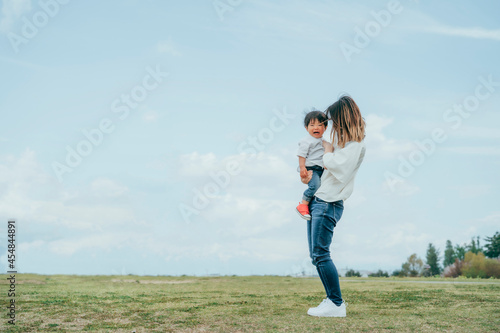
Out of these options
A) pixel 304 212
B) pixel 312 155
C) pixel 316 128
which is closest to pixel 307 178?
pixel 312 155

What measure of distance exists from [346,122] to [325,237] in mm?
1397

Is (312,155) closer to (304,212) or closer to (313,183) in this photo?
→ (313,183)

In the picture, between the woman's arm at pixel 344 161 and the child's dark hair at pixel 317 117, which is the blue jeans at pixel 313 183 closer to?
the woman's arm at pixel 344 161

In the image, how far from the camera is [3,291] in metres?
8.78

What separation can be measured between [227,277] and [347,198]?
8958 mm

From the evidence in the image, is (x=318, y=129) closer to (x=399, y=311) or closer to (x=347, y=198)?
(x=347, y=198)

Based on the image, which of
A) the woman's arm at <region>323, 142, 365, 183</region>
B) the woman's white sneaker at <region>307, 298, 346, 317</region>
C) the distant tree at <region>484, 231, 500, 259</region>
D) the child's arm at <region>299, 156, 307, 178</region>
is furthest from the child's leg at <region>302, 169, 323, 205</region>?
the distant tree at <region>484, 231, 500, 259</region>

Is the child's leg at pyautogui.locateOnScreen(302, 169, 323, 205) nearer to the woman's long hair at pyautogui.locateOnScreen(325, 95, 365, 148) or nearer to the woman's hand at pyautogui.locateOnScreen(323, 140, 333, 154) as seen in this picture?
the woman's hand at pyautogui.locateOnScreen(323, 140, 333, 154)

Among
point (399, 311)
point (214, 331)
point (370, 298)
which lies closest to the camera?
point (214, 331)

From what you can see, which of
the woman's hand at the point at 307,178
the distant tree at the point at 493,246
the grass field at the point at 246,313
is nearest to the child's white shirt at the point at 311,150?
the woman's hand at the point at 307,178

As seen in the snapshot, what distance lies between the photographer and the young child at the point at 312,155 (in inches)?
217

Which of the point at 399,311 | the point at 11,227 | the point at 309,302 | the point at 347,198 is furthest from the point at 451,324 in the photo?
the point at 11,227

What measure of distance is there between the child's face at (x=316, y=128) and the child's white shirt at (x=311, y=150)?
62 mm

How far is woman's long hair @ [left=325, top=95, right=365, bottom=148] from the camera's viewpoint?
18.0 feet
